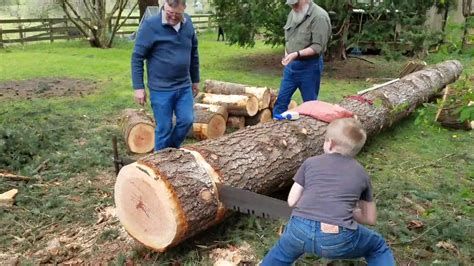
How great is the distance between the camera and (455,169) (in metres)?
5.27

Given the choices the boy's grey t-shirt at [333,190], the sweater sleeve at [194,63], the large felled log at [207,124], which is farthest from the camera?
the large felled log at [207,124]

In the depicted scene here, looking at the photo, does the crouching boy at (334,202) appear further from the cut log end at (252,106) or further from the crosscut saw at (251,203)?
the cut log end at (252,106)

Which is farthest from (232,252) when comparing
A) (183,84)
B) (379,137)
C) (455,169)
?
(379,137)

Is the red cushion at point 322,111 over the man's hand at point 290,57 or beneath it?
beneath

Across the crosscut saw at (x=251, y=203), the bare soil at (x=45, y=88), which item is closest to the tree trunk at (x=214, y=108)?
the crosscut saw at (x=251, y=203)

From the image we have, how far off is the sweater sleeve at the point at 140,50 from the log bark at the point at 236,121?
2421mm

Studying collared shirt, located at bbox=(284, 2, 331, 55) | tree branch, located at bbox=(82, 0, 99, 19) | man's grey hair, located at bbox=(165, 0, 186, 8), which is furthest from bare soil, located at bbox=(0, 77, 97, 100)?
tree branch, located at bbox=(82, 0, 99, 19)

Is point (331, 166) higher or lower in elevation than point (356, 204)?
higher

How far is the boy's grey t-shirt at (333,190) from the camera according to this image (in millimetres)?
2456

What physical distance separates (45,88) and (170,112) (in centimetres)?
595

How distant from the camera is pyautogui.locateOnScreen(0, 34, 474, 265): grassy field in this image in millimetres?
3430

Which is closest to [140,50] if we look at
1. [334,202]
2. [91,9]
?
[334,202]

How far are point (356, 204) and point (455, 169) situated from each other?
10.8 ft

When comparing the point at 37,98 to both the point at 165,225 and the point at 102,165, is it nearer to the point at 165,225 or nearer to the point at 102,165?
the point at 102,165
